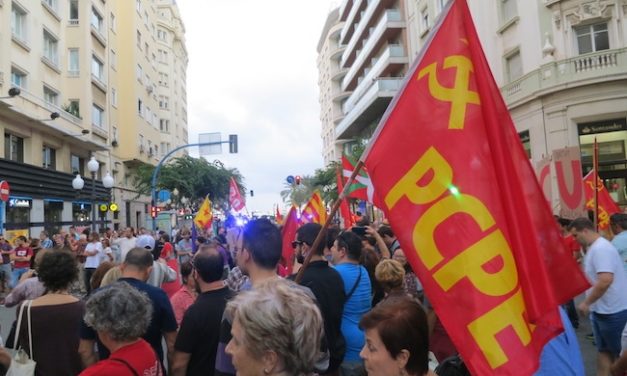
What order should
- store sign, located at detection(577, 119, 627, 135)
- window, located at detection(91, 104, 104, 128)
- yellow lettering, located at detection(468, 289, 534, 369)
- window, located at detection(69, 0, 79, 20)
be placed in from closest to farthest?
yellow lettering, located at detection(468, 289, 534, 369) < store sign, located at detection(577, 119, 627, 135) < window, located at detection(69, 0, 79, 20) < window, located at detection(91, 104, 104, 128)

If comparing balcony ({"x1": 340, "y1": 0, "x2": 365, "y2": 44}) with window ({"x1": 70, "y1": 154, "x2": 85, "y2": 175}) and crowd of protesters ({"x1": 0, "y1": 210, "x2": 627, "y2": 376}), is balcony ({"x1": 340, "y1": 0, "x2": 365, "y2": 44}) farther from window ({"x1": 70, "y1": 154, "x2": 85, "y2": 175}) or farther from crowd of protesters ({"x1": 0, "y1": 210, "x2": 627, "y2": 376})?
crowd of protesters ({"x1": 0, "y1": 210, "x2": 627, "y2": 376})

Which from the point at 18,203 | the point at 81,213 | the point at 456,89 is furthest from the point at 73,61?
the point at 456,89

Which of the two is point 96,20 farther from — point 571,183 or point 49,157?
point 571,183

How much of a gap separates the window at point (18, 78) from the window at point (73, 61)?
6.33 m

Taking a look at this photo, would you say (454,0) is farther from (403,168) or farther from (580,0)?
(580,0)

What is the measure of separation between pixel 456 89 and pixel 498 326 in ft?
3.88

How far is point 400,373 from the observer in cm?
212

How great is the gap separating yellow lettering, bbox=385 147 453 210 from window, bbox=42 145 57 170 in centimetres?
2516

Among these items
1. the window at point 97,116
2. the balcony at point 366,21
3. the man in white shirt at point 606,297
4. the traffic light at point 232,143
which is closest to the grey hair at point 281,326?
the man in white shirt at point 606,297

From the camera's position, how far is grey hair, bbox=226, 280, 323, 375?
Result: 6.09 feet

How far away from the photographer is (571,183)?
31.9 feet

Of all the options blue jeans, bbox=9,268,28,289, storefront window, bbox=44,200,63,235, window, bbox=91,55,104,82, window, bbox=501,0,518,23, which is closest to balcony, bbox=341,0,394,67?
window, bbox=501,0,518,23

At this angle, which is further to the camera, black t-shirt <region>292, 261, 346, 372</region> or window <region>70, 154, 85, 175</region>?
window <region>70, 154, 85, 175</region>

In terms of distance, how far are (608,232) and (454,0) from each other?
872cm
